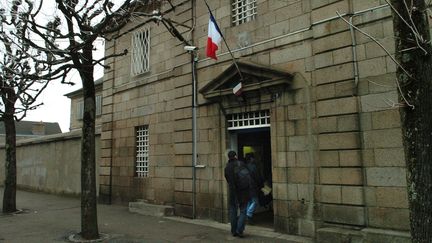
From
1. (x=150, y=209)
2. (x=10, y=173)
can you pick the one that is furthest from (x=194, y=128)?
(x=10, y=173)

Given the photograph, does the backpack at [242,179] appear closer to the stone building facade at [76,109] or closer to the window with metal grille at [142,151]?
the window with metal grille at [142,151]

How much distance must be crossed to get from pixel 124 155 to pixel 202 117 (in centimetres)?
435

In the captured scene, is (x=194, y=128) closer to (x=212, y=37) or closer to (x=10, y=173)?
(x=212, y=37)

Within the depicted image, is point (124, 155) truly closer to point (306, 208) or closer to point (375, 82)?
point (306, 208)

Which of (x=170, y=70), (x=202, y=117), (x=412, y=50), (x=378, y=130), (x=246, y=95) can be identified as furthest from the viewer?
(x=170, y=70)

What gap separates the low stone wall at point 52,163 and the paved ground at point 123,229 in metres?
4.31

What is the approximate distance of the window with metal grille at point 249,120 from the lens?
9.42 meters

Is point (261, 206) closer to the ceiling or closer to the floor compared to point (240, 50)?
closer to the floor

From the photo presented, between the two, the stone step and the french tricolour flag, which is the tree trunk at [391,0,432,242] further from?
the stone step

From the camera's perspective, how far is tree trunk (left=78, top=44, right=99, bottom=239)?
8.35 metres

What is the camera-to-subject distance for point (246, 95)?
9562mm

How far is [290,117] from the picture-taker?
870cm

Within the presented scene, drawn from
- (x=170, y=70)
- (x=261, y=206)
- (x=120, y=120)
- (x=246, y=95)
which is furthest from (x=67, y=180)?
(x=246, y=95)

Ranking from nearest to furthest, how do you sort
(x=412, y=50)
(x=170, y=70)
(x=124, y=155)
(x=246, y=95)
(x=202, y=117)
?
(x=412, y=50), (x=246, y=95), (x=202, y=117), (x=170, y=70), (x=124, y=155)
